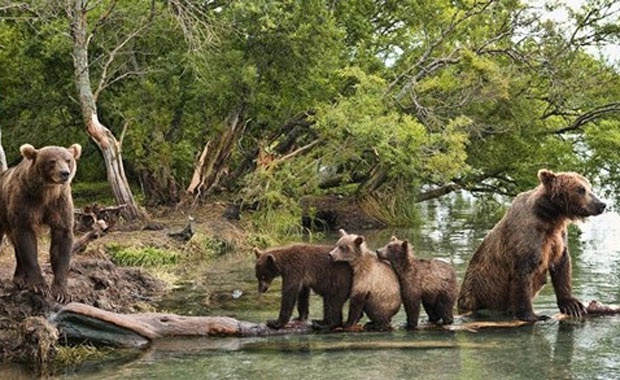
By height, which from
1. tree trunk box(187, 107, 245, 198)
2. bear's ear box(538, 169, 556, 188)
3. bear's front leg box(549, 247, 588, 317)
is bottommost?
bear's front leg box(549, 247, 588, 317)

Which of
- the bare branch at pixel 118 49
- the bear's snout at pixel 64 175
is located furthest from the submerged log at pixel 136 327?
the bare branch at pixel 118 49

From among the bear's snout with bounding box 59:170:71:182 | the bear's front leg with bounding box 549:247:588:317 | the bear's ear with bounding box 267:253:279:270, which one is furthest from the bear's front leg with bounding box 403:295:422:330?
the bear's snout with bounding box 59:170:71:182

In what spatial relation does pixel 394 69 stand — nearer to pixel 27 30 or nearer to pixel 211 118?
pixel 211 118

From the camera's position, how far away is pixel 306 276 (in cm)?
955

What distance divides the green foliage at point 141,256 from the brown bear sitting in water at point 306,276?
25.9ft

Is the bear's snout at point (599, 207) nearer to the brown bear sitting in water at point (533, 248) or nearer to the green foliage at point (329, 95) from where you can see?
the brown bear sitting in water at point (533, 248)

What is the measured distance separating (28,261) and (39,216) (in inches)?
20.6

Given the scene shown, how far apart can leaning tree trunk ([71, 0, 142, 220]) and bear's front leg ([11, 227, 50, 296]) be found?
1206 centimetres

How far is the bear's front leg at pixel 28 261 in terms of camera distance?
973cm

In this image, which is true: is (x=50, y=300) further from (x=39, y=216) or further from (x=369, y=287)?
(x=369, y=287)

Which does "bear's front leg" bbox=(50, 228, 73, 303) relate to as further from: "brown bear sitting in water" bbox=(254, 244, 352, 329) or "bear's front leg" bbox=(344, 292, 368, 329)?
"bear's front leg" bbox=(344, 292, 368, 329)

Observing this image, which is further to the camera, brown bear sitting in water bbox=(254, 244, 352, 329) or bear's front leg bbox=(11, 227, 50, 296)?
bear's front leg bbox=(11, 227, 50, 296)

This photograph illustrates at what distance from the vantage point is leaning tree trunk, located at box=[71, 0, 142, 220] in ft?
71.7

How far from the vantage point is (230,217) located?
24406mm
